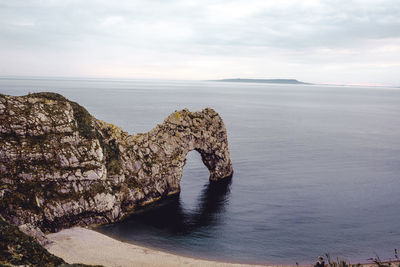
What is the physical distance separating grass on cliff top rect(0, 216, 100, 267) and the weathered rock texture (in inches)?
390

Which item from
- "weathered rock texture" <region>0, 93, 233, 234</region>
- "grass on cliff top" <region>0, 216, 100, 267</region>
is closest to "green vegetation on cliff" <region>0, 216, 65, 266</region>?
"grass on cliff top" <region>0, 216, 100, 267</region>

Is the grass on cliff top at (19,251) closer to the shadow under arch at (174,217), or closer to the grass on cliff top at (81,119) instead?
the shadow under arch at (174,217)

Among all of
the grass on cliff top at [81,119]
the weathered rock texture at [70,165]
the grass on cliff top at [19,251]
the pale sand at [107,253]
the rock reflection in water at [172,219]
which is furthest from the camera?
the grass on cliff top at [81,119]

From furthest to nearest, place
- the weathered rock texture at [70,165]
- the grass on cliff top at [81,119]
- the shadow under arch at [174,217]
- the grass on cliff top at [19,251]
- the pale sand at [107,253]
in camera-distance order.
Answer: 1. the grass on cliff top at [81,119]
2. the shadow under arch at [174,217]
3. the weathered rock texture at [70,165]
4. the pale sand at [107,253]
5. the grass on cliff top at [19,251]

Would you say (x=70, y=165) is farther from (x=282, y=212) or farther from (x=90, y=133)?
(x=282, y=212)

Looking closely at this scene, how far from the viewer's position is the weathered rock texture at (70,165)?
37.7m

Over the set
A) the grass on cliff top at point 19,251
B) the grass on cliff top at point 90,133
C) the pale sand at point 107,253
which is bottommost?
the pale sand at point 107,253

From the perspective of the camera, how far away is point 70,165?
134 ft

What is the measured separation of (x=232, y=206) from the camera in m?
50.2

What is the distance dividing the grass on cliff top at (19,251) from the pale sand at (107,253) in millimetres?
6801

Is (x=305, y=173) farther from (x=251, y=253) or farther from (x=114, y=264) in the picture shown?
(x=114, y=264)

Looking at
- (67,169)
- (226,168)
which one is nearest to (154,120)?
(226,168)

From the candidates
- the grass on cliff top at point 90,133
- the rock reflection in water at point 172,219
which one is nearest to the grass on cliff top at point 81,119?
the grass on cliff top at point 90,133

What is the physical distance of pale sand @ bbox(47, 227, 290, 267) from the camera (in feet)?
108
